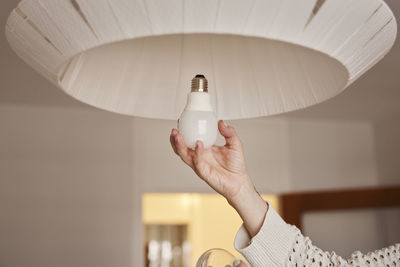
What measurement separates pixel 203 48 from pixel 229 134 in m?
0.16

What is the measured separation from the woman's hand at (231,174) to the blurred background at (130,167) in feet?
6.41

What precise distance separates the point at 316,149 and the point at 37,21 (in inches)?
137

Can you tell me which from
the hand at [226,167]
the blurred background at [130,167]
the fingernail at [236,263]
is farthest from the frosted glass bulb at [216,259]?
the blurred background at [130,167]

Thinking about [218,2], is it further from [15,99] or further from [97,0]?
[15,99]

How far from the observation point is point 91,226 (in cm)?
329

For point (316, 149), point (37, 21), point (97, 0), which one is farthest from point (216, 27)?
point (316, 149)

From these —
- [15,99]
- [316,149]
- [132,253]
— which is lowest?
[132,253]

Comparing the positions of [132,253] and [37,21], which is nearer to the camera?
[37,21]

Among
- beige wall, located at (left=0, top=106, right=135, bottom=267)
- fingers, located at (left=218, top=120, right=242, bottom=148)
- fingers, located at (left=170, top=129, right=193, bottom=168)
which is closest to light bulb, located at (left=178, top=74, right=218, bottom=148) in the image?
fingers, located at (left=170, top=129, right=193, bottom=168)

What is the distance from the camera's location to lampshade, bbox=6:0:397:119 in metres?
0.53

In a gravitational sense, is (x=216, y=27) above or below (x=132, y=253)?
above

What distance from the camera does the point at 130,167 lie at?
135 inches

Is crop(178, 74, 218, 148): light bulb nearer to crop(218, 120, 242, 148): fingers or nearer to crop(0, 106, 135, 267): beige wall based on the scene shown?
crop(218, 120, 242, 148): fingers

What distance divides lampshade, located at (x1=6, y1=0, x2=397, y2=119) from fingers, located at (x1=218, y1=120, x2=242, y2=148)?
3cm
